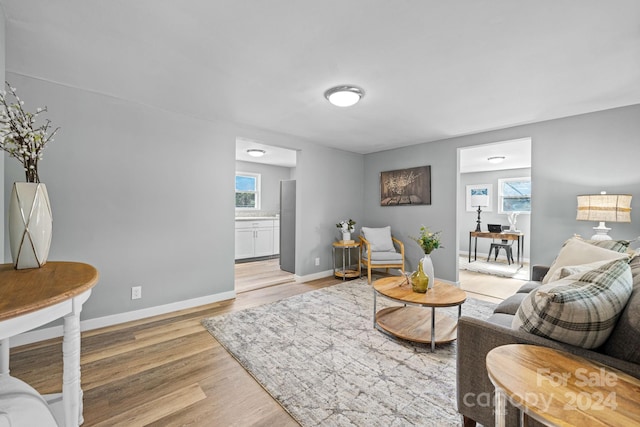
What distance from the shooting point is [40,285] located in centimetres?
103

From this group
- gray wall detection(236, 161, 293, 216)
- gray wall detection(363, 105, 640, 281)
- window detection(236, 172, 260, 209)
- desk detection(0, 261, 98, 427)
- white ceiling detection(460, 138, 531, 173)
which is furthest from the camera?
gray wall detection(236, 161, 293, 216)

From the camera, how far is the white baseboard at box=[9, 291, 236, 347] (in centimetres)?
234

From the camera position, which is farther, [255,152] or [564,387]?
[255,152]

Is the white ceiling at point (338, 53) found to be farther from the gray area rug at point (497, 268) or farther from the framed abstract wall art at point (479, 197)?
the framed abstract wall art at point (479, 197)

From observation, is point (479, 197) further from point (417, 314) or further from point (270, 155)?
point (270, 155)

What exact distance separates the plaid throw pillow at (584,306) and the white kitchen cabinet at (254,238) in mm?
5430

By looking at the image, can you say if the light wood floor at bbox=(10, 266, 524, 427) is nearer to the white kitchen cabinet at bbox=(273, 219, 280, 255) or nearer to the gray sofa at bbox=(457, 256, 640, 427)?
the gray sofa at bbox=(457, 256, 640, 427)

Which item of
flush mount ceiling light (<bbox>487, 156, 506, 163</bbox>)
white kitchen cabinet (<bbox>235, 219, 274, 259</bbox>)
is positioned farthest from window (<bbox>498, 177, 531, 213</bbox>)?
white kitchen cabinet (<bbox>235, 219, 274, 259</bbox>)

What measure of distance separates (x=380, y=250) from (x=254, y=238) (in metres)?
2.98

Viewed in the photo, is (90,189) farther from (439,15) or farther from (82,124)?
(439,15)

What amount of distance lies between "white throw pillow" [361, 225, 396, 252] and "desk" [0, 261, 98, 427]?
3.86 metres

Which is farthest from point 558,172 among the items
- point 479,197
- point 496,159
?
point 479,197

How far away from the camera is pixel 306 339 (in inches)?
96.8

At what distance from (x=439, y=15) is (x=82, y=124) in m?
3.14
